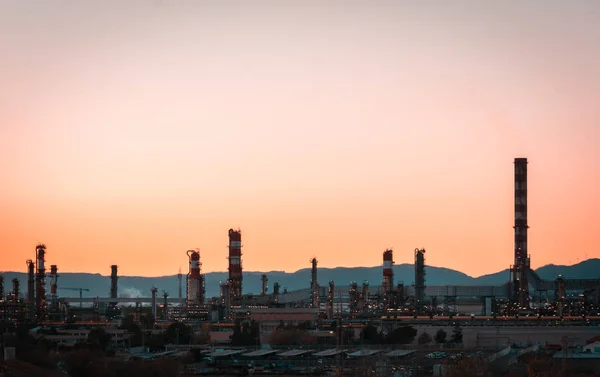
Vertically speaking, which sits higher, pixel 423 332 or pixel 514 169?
pixel 514 169

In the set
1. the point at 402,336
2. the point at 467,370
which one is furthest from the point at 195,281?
the point at 467,370

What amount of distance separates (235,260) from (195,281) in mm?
5835

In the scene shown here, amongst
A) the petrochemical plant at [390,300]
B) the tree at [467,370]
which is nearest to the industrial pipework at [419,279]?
the petrochemical plant at [390,300]

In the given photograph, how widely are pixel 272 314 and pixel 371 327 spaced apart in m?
12.7

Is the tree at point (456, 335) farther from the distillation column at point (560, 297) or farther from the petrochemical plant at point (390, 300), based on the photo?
the distillation column at point (560, 297)

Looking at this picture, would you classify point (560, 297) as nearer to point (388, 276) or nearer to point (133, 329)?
point (388, 276)

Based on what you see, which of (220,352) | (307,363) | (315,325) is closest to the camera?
(307,363)

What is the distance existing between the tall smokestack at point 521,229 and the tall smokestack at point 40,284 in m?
33.7

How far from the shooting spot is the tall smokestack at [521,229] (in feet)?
260

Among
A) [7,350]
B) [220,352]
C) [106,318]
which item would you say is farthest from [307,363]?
[106,318]

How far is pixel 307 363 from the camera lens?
56438mm

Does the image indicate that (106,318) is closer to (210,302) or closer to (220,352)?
(210,302)

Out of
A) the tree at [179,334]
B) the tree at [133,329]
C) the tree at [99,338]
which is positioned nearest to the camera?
the tree at [99,338]

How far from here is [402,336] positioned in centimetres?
7000
